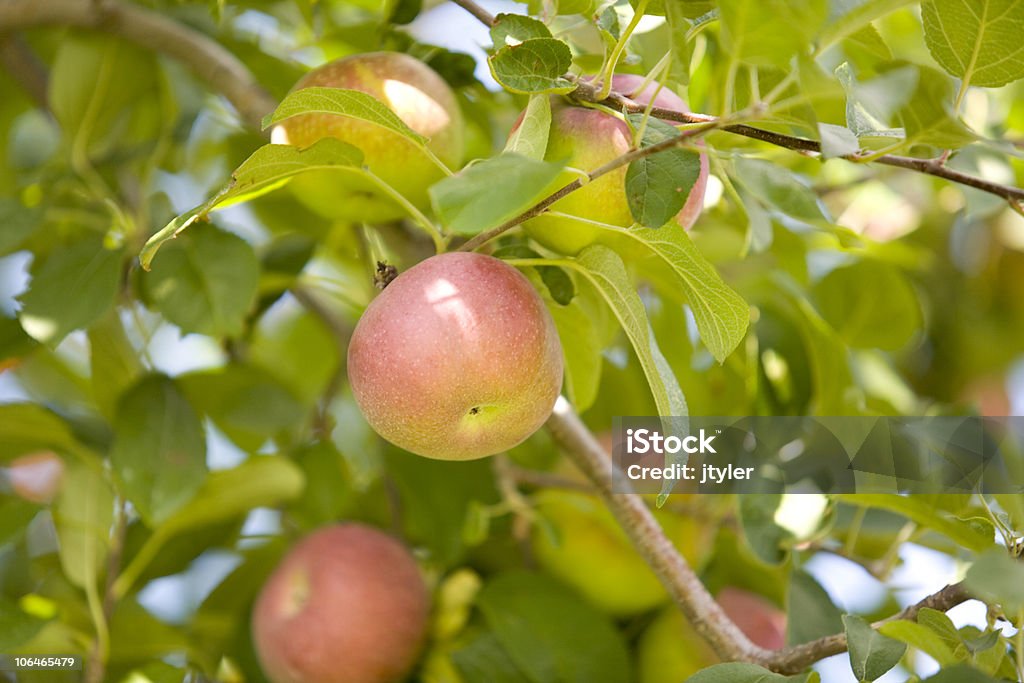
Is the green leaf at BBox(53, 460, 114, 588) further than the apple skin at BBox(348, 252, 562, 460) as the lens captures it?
Yes

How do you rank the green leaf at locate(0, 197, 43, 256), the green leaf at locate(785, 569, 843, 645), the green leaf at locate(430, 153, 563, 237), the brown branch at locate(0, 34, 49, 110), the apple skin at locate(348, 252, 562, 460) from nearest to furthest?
the green leaf at locate(430, 153, 563, 237)
the apple skin at locate(348, 252, 562, 460)
the green leaf at locate(785, 569, 843, 645)
the green leaf at locate(0, 197, 43, 256)
the brown branch at locate(0, 34, 49, 110)

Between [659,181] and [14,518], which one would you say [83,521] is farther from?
[659,181]

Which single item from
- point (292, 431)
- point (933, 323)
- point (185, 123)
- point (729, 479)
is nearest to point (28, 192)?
point (185, 123)

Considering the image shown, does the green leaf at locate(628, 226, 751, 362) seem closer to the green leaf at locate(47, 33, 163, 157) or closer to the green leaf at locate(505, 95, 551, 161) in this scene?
the green leaf at locate(505, 95, 551, 161)

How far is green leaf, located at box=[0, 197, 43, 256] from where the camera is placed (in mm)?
1014

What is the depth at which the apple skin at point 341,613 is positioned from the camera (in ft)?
3.58

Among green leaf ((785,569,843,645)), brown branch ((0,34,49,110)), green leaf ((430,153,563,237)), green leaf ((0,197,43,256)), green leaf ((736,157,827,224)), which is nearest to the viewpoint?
green leaf ((430,153,563,237))

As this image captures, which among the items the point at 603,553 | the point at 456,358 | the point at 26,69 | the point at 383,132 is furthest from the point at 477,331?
the point at 26,69

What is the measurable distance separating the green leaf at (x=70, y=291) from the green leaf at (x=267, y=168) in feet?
0.97

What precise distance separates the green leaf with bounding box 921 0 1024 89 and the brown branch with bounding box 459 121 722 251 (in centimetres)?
19

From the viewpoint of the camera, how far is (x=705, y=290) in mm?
713

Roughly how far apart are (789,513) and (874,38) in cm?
49

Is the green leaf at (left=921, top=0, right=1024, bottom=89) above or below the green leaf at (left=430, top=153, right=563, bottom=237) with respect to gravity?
above

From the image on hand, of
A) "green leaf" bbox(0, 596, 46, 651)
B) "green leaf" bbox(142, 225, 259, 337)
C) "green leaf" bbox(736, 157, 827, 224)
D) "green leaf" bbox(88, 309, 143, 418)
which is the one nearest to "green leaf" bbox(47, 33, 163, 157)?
"green leaf" bbox(88, 309, 143, 418)
